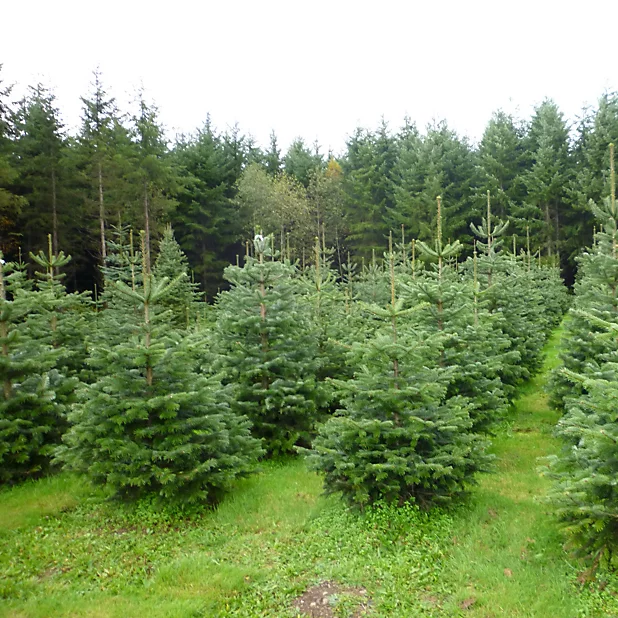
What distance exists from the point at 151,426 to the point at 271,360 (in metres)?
2.67

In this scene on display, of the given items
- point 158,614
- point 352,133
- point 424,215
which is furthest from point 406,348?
point 352,133

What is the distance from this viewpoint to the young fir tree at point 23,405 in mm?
7855

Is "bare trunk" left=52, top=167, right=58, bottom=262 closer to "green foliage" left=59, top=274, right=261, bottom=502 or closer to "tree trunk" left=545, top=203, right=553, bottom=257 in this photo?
→ "green foliage" left=59, top=274, right=261, bottom=502

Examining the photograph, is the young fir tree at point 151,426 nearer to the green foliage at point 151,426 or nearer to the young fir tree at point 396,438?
the green foliage at point 151,426

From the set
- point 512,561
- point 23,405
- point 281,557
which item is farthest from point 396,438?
point 23,405

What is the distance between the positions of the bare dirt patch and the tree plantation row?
2263cm

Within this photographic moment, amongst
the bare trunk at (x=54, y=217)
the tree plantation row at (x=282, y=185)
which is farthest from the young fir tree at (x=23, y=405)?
the bare trunk at (x=54, y=217)

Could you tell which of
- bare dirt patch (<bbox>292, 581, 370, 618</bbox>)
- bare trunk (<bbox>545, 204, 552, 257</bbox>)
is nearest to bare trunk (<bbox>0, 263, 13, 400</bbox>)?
bare dirt patch (<bbox>292, 581, 370, 618</bbox>)

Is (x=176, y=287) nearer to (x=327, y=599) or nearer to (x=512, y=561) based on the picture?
(x=327, y=599)

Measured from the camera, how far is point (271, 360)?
8953 mm

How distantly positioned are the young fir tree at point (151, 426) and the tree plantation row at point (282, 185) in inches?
758

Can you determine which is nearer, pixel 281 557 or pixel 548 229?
pixel 281 557

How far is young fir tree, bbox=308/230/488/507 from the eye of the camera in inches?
246

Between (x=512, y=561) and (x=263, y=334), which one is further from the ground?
(x=263, y=334)
